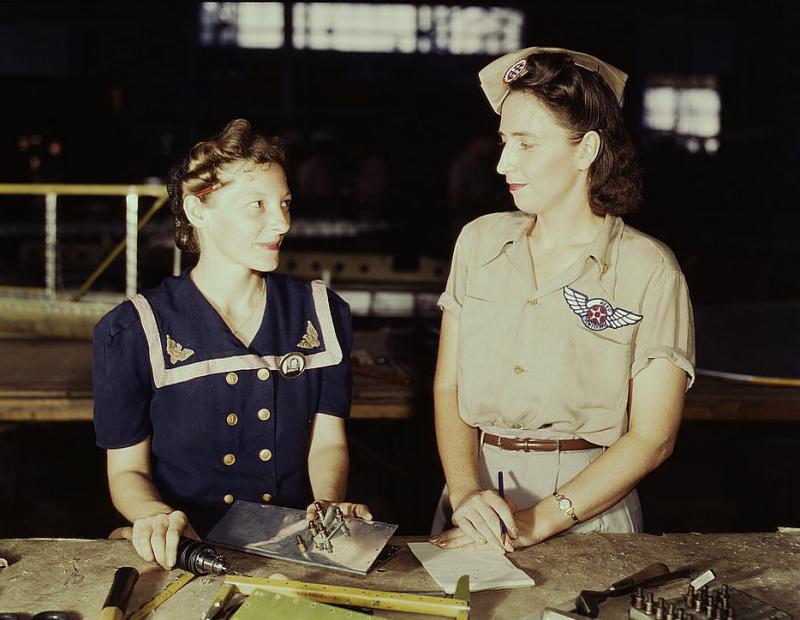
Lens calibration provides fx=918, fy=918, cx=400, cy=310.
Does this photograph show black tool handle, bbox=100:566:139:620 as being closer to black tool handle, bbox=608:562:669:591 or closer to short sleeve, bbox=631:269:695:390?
black tool handle, bbox=608:562:669:591

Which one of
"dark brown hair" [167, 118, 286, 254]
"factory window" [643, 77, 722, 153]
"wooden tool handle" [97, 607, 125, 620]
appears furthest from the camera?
"factory window" [643, 77, 722, 153]

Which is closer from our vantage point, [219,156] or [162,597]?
[162,597]

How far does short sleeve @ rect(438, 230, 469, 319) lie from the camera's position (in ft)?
7.35

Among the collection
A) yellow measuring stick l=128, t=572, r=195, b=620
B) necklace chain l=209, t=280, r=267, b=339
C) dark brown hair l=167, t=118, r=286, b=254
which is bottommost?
yellow measuring stick l=128, t=572, r=195, b=620

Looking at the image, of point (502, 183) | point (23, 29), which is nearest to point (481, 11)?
point (23, 29)

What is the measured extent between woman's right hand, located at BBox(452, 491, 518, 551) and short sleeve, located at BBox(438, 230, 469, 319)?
1.79 ft

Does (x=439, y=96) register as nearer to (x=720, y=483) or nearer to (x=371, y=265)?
(x=371, y=265)

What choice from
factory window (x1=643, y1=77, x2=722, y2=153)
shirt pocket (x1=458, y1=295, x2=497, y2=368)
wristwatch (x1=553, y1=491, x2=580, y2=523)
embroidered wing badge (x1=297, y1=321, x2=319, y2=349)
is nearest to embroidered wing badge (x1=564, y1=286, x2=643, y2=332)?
shirt pocket (x1=458, y1=295, x2=497, y2=368)

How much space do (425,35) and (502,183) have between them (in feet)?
34.4

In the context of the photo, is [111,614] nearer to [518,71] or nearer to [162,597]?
[162,597]

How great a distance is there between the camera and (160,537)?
163 centimetres

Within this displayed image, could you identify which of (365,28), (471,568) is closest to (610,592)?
(471,568)

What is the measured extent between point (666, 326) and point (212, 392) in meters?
1.01

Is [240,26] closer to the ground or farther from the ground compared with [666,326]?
farther from the ground
